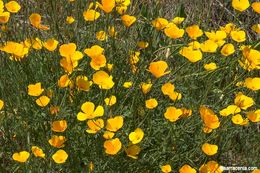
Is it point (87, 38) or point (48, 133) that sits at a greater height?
point (87, 38)

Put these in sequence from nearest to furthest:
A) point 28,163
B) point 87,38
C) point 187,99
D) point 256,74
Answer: point 28,163 → point 187,99 → point 87,38 → point 256,74

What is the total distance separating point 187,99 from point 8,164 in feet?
2.78

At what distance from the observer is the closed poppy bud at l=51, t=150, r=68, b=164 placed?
174 cm

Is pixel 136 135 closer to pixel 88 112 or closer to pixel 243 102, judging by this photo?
pixel 88 112

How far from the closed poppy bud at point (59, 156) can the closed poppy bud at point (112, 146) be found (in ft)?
0.52

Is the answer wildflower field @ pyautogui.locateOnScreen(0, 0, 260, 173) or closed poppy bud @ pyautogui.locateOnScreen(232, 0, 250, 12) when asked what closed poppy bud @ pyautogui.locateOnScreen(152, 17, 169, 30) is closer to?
wildflower field @ pyautogui.locateOnScreen(0, 0, 260, 173)

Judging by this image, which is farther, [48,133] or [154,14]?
[154,14]

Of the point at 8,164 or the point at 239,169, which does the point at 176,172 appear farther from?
the point at 8,164

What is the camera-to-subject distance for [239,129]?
2.14 meters

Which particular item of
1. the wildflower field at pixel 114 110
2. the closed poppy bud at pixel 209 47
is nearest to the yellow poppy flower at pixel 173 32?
the wildflower field at pixel 114 110

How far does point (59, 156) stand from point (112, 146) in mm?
206

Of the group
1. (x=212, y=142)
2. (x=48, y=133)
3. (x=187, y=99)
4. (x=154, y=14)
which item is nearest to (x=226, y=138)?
(x=212, y=142)

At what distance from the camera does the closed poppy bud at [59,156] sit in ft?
5.71

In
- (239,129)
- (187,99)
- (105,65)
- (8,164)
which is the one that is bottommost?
(8,164)
